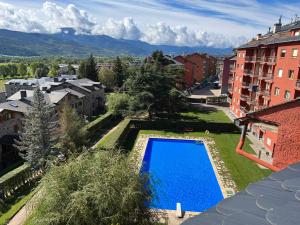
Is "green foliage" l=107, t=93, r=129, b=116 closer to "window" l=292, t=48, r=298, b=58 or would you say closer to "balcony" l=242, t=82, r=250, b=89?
"balcony" l=242, t=82, r=250, b=89

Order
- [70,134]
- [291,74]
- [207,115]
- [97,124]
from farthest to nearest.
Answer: [207,115]
[97,124]
[291,74]
[70,134]

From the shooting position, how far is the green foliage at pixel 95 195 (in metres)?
11.6

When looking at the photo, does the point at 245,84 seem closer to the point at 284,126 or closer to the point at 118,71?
the point at 284,126

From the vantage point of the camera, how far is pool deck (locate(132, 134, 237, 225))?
61.6ft

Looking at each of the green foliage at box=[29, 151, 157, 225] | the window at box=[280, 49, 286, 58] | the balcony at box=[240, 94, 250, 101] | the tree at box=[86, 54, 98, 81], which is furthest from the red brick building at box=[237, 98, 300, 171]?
the tree at box=[86, 54, 98, 81]

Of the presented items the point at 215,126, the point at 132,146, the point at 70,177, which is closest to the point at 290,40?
the point at 215,126

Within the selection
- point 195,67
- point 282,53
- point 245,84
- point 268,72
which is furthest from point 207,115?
point 195,67

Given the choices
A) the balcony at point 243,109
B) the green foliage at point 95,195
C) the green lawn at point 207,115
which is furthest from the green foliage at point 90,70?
the green foliage at point 95,195

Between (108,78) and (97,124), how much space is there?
46.4m

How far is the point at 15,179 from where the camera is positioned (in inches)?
902

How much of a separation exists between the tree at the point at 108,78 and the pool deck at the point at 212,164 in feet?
161

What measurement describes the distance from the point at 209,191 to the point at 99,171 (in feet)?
47.0

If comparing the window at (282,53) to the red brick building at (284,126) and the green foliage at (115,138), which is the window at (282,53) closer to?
the green foliage at (115,138)

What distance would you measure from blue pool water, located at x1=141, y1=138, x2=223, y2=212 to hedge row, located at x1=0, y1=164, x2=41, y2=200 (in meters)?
10.9
